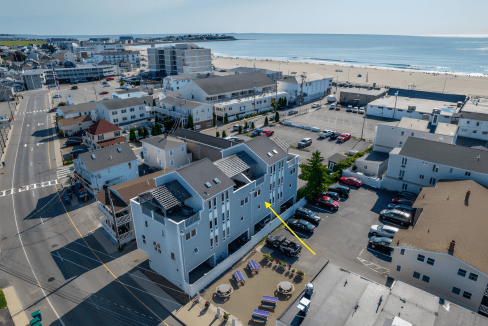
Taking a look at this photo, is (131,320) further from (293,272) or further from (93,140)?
(93,140)

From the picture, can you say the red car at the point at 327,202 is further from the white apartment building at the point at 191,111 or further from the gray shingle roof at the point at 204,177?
the white apartment building at the point at 191,111

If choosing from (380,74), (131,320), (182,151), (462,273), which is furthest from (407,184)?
(380,74)

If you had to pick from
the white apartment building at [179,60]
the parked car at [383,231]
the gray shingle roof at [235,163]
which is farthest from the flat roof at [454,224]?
the white apartment building at [179,60]

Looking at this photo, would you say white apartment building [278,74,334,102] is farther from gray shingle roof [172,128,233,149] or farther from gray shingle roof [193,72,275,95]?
gray shingle roof [172,128,233,149]

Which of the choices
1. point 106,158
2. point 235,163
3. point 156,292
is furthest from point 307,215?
point 106,158

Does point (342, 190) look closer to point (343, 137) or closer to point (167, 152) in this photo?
point (343, 137)

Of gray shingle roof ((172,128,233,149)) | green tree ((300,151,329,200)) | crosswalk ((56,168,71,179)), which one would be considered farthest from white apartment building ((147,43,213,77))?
green tree ((300,151,329,200))
